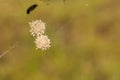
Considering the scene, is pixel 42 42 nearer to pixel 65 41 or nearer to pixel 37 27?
pixel 37 27

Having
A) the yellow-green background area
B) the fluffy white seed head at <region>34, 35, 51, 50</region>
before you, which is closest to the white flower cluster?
the fluffy white seed head at <region>34, 35, 51, 50</region>

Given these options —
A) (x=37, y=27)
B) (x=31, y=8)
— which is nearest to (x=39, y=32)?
(x=37, y=27)

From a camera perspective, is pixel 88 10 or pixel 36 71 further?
pixel 88 10

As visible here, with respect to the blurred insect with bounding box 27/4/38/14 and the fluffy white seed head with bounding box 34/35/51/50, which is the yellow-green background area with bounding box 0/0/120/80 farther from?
the fluffy white seed head with bounding box 34/35/51/50

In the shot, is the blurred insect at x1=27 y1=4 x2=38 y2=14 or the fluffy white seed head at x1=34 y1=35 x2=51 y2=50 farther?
the blurred insect at x1=27 y1=4 x2=38 y2=14

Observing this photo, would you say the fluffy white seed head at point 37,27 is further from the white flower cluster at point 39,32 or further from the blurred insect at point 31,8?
the blurred insect at point 31,8

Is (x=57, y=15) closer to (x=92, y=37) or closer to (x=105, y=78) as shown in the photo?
(x=92, y=37)

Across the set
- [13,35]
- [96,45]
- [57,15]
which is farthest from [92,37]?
[13,35]
